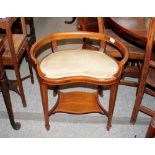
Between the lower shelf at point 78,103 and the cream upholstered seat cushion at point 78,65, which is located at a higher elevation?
the cream upholstered seat cushion at point 78,65

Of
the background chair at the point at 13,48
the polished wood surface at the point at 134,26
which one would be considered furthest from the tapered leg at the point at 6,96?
the polished wood surface at the point at 134,26

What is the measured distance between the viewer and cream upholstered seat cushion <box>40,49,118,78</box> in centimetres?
146

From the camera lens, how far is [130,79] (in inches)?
92.4

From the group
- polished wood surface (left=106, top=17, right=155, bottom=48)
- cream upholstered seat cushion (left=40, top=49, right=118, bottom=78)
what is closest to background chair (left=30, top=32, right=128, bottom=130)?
cream upholstered seat cushion (left=40, top=49, right=118, bottom=78)

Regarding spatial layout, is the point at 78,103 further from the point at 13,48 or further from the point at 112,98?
the point at 13,48

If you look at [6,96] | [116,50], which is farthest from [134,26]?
[6,96]

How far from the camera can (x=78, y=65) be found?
151 cm

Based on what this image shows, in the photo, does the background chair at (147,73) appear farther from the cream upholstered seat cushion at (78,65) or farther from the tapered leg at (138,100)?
the cream upholstered seat cushion at (78,65)

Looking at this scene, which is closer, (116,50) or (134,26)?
(134,26)

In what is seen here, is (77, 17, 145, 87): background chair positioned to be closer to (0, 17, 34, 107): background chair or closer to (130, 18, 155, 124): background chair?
(130, 18, 155, 124): background chair

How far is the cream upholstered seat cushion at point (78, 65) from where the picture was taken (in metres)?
1.46
